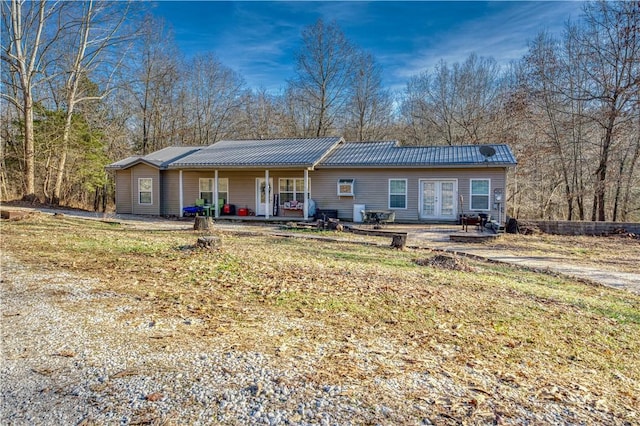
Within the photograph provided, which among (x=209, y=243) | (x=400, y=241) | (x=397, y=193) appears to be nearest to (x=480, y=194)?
(x=397, y=193)

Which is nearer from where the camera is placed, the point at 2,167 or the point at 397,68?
the point at 2,167

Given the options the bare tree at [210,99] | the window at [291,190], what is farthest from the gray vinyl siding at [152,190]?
the bare tree at [210,99]

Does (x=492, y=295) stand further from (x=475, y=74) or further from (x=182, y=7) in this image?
(x=475, y=74)

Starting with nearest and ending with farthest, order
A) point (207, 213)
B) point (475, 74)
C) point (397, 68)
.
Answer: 1. point (207, 213)
2. point (475, 74)
3. point (397, 68)

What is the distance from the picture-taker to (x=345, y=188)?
17.1 m

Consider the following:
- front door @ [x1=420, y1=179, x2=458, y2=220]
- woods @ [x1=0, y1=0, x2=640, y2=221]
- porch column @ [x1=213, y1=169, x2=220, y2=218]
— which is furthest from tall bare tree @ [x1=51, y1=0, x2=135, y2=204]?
front door @ [x1=420, y1=179, x2=458, y2=220]

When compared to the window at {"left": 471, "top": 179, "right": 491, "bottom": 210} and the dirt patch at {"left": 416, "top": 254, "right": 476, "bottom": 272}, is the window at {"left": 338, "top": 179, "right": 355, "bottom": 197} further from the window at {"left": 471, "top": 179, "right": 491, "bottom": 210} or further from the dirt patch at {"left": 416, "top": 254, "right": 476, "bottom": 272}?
the dirt patch at {"left": 416, "top": 254, "right": 476, "bottom": 272}

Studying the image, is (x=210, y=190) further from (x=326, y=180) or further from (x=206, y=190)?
(x=326, y=180)

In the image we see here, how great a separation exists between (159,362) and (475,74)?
2842 cm

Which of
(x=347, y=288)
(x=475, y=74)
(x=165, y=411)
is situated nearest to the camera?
(x=165, y=411)

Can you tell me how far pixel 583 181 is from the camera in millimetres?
20344

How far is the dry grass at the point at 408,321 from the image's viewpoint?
2801 mm

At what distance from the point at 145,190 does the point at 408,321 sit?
18.0 meters

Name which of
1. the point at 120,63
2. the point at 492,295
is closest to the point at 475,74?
the point at 120,63
